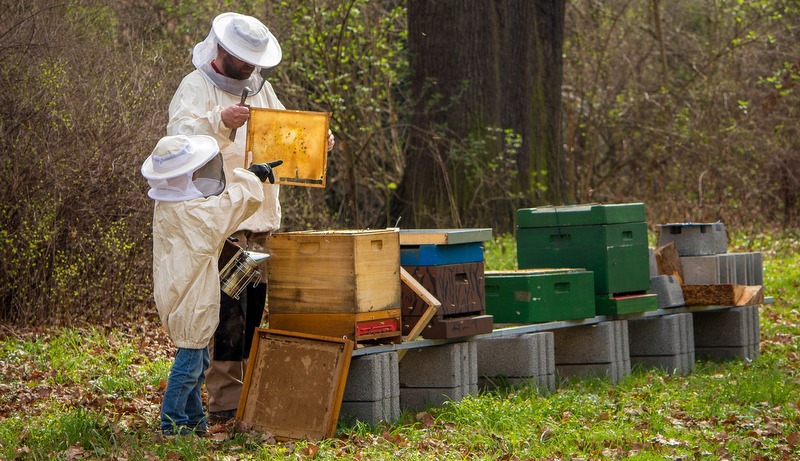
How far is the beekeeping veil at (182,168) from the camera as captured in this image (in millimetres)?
4918

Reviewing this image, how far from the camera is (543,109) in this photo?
44.1 ft

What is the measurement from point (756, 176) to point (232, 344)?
12.3 meters

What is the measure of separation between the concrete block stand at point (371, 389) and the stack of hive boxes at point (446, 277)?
337 millimetres

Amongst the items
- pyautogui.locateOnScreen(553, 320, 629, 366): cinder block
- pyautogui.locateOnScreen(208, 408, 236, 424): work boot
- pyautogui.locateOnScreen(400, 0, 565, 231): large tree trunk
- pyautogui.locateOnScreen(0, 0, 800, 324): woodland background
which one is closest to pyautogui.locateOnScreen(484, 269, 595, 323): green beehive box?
pyautogui.locateOnScreen(553, 320, 629, 366): cinder block

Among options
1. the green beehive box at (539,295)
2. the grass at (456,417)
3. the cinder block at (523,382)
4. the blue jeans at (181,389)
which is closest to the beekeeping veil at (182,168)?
the blue jeans at (181,389)

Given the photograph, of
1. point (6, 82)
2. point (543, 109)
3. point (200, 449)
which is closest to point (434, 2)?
point (543, 109)

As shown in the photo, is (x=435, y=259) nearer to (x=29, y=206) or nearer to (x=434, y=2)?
(x=29, y=206)

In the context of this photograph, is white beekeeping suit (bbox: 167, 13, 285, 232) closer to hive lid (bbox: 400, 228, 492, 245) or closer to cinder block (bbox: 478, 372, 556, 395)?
hive lid (bbox: 400, 228, 492, 245)

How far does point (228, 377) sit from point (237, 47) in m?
1.78

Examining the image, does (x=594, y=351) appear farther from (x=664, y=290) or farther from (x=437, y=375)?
(x=437, y=375)

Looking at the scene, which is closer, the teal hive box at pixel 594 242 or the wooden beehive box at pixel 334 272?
the wooden beehive box at pixel 334 272

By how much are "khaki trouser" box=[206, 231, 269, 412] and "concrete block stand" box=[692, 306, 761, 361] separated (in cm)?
398

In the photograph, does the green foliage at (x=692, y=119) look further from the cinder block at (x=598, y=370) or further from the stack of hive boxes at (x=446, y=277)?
the stack of hive boxes at (x=446, y=277)

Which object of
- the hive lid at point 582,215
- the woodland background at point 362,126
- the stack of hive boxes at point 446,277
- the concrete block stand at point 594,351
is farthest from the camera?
the woodland background at point 362,126
